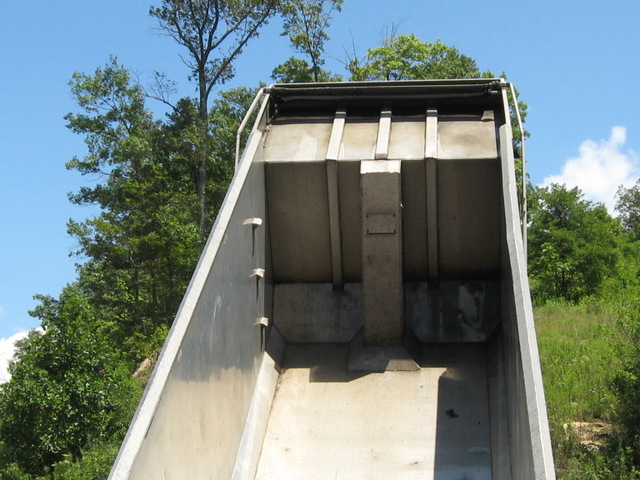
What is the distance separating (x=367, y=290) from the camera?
245 inches

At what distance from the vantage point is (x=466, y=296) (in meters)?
6.45

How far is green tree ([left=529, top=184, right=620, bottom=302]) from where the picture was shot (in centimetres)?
2162

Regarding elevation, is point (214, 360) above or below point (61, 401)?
above

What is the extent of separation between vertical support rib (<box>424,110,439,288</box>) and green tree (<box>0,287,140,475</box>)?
10.5 m

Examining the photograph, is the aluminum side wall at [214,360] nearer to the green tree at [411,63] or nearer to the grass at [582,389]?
the grass at [582,389]

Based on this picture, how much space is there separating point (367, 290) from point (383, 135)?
1092 mm

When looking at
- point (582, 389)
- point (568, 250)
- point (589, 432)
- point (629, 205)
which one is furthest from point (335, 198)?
point (629, 205)

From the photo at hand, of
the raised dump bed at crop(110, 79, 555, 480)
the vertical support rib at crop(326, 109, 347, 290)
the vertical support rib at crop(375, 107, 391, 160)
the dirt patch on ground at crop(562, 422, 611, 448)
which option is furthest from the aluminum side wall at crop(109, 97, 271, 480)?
the dirt patch on ground at crop(562, 422, 611, 448)

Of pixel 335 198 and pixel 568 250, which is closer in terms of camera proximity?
pixel 335 198

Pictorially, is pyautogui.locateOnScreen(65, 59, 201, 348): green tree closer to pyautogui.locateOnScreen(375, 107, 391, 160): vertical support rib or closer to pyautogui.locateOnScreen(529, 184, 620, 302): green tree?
pyautogui.locateOnScreen(529, 184, 620, 302): green tree

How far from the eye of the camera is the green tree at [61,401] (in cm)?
1541

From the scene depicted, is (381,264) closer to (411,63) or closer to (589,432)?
A: (589,432)

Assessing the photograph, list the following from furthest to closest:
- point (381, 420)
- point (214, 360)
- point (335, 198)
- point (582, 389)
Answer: point (582, 389)
point (335, 198)
point (381, 420)
point (214, 360)

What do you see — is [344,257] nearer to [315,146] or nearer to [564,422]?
[315,146]
